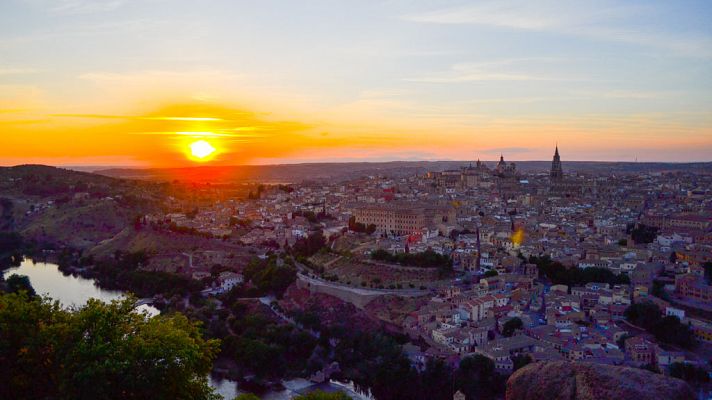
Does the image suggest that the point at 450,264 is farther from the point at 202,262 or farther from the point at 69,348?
the point at 69,348

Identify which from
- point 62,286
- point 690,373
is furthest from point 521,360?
point 62,286

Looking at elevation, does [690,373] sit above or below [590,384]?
below

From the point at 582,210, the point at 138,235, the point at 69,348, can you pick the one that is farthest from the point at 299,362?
the point at 582,210

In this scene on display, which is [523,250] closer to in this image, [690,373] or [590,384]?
[690,373]

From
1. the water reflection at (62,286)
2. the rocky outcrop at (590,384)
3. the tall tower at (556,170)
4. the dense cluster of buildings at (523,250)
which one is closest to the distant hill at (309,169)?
the tall tower at (556,170)

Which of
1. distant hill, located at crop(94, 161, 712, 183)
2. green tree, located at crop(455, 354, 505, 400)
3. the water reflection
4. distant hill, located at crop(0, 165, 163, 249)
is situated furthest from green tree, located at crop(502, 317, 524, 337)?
distant hill, located at crop(94, 161, 712, 183)

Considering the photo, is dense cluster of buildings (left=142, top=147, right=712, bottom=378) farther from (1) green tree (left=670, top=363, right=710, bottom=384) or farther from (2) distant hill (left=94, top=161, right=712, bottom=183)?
(2) distant hill (left=94, top=161, right=712, bottom=183)
